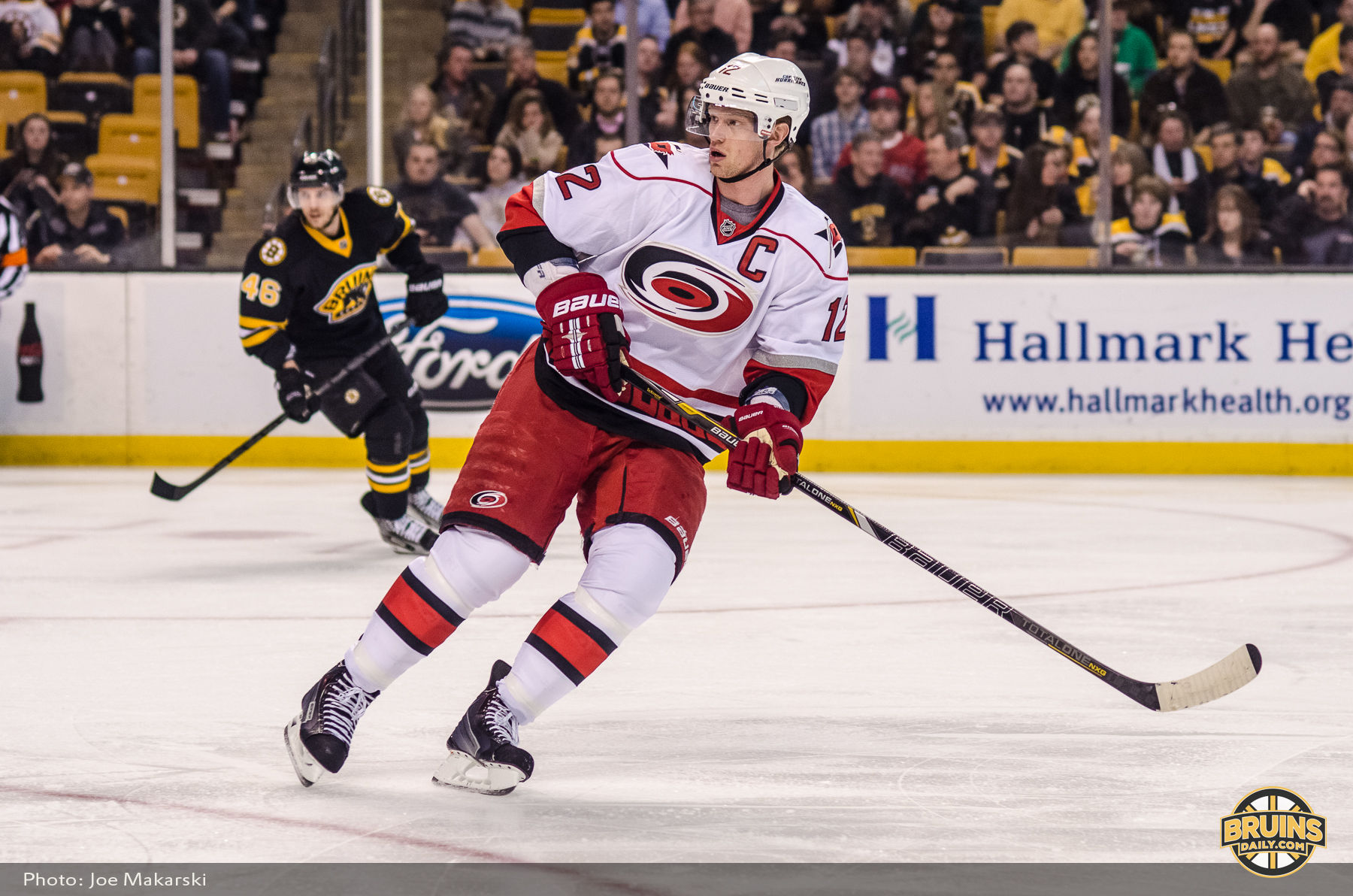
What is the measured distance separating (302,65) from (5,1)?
1.68m

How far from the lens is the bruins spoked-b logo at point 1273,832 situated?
6.66 ft

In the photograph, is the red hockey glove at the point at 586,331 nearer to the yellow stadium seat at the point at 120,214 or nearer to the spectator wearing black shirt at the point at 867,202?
the spectator wearing black shirt at the point at 867,202

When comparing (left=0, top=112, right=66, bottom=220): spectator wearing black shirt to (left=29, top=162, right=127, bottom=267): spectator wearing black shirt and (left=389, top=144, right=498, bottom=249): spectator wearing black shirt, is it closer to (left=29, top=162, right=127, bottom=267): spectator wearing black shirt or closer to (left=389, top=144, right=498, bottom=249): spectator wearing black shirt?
(left=29, top=162, right=127, bottom=267): spectator wearing black shirt

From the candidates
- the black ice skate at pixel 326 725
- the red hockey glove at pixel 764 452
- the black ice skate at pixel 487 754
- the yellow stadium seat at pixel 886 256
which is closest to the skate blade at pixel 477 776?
the black ice skate at pixel 487 754

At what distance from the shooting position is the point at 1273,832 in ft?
7.11

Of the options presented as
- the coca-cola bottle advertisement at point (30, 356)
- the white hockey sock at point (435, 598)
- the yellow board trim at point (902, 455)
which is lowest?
the yellow board trim at point (902, 455)

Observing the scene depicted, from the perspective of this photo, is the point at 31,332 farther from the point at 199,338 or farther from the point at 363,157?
the point at 363,157

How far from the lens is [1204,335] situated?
294 inches

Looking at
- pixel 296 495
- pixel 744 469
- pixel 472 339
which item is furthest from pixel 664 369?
pixel 472 339

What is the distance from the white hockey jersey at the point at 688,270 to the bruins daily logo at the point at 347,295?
2588 millimetres

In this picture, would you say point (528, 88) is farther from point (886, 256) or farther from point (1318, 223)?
point (1318, 223)

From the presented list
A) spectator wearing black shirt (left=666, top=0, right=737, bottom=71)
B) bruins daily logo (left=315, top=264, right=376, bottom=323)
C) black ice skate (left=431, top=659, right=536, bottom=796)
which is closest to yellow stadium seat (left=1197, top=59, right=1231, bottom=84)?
spectator wearing black shirt (left=666, top=0, right=737, bottom=71)

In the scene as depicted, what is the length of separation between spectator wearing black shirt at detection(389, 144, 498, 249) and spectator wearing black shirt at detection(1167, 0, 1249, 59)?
3362mm

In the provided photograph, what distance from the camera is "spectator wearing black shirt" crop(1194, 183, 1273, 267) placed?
24.5 ft
